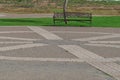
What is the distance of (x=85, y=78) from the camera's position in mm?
9680

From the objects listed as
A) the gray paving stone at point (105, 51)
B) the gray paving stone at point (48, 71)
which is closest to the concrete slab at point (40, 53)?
the gray paving stone at point (105, 51)

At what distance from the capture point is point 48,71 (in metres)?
10.5

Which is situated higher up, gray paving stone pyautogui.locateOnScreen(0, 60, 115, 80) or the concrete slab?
gray paving stone pyautogui.locateOnScreen(0, 60, 115, 80)

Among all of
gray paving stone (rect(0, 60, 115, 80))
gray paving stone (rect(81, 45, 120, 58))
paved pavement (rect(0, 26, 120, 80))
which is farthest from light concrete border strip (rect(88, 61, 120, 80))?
gray paving stone (rect(81, 45, 120, 58))

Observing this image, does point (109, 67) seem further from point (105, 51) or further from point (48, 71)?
point (105, 51)

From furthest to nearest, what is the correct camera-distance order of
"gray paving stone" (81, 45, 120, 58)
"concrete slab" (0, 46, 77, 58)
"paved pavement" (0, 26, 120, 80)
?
"gray paving stone" (81, 45, 120, 58) < "concrete slab" (0, 46, 77, 58) < "paved pavement" (0, 26, 120, 80)

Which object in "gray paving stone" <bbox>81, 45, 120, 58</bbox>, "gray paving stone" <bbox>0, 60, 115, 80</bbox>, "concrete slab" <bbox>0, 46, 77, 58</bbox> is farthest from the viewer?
"gray paving stone" <bbox>81, 45, 120, 58</bbox>

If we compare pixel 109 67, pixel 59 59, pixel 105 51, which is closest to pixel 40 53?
pixel 59 59

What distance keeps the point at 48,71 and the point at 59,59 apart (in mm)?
2084

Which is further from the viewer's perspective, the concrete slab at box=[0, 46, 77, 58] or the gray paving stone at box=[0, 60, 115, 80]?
the concrete slab at box=[0, 46, 77, 58]

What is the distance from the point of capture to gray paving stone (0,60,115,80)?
9.73m

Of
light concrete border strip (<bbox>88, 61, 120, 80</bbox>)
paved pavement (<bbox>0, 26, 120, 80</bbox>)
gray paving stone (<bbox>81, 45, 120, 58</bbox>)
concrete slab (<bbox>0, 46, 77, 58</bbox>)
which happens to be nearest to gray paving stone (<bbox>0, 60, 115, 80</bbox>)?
paved pavement (<bbox>0, 26, 120, 80</bbox>)

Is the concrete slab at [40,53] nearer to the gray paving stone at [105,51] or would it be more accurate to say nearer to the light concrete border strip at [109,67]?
the gray paving stone at [105,51]

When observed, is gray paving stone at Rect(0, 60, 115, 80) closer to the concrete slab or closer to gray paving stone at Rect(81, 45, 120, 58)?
the concrete slab
